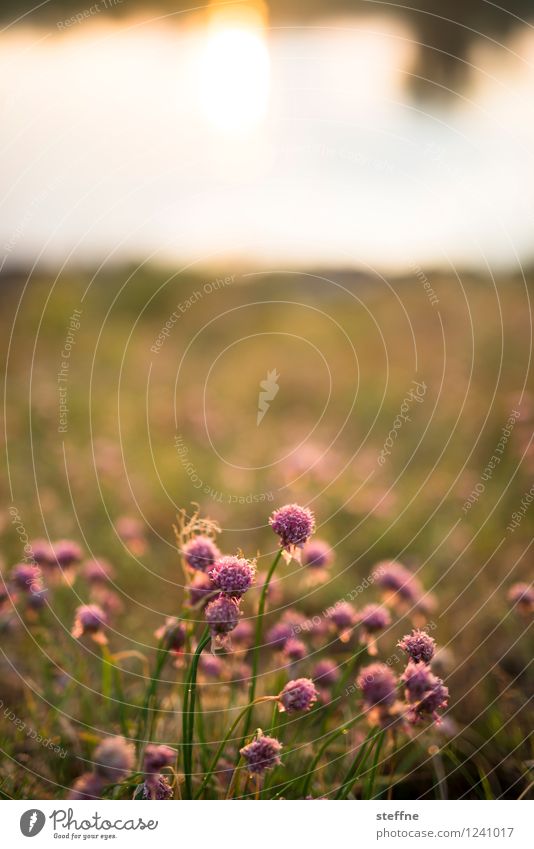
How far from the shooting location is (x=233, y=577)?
1.32 metres

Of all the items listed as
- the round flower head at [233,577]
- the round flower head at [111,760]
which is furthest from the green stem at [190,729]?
the round flower head at [111,760]

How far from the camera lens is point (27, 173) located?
8.59 ft

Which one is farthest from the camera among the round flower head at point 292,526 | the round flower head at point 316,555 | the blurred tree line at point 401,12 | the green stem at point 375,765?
the blurred tree line at point 401,12

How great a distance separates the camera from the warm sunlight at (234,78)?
281cm

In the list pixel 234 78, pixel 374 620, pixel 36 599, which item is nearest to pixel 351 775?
pixel 374 620

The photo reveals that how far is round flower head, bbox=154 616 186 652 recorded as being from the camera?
159cm

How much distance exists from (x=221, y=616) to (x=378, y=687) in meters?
0.54

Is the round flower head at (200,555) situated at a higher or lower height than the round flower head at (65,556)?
lower

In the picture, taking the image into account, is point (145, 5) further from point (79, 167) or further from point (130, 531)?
point (130, 531)

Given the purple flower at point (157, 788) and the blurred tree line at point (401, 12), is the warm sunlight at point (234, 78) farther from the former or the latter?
the purple flower at point (157, 788)

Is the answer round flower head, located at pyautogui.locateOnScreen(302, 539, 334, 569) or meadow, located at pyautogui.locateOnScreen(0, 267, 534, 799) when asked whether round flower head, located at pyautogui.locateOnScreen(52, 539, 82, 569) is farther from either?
round flower head, located at pyautogui.locateOnScreen(302, 539, 334, 569)

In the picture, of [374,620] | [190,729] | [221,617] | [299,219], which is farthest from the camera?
[299,219]

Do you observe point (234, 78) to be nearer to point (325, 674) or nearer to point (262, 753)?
point (325, 674)
